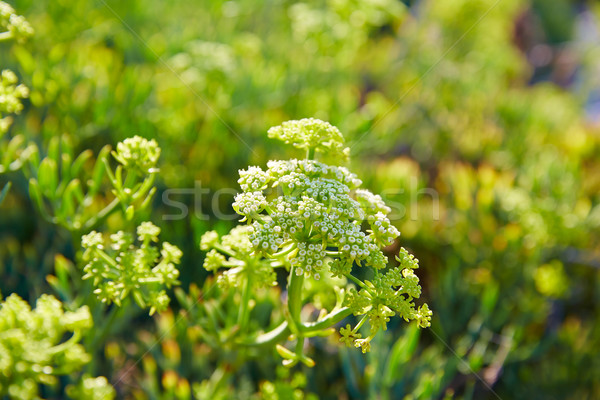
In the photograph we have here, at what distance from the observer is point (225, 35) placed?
2744 millimetres

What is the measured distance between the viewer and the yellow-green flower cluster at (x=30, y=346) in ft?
2.89

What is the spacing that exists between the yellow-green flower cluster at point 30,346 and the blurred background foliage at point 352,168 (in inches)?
12.9

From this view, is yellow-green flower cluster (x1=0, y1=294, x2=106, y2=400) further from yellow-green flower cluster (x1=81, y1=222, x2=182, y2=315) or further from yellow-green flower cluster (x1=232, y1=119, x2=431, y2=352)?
yellow-green flower cluster (x1=232, y1=119, x2=431, y2=352)

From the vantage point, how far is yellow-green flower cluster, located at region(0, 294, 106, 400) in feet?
2.89

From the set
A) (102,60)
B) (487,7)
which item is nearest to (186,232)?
(102,60)

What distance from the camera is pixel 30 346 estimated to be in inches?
35.1

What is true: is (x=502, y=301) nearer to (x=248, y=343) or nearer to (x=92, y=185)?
(x=248, y=343)

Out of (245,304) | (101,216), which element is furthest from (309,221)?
(101,216)

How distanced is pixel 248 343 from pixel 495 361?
3.50 ft

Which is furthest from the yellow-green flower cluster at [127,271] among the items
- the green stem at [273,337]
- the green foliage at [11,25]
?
the green foliage at [11,25]

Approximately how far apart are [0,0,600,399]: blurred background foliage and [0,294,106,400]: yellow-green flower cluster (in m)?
0.33

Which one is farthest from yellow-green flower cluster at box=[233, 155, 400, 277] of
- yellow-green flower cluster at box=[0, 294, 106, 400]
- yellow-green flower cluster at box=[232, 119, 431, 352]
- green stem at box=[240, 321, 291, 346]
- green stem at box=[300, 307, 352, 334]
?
yellow-green flower cluster at box=[0, 294, 106, 400]

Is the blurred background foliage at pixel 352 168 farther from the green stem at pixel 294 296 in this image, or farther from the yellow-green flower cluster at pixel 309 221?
the yellow-green flower cluster at pixel 309 221

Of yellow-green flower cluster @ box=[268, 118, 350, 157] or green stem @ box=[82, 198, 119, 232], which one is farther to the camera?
green stem @ box=[82, 198, 119, 232]
